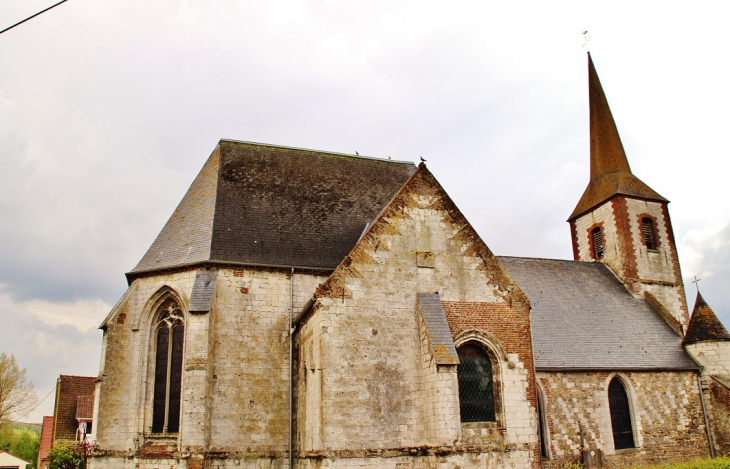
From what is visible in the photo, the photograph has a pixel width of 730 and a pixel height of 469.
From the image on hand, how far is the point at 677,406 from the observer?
2127 cm

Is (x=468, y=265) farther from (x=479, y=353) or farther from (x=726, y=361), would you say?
(x=726, y=361)

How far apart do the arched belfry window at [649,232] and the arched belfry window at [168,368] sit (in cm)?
2190

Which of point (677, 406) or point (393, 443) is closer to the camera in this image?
point (393, 443)

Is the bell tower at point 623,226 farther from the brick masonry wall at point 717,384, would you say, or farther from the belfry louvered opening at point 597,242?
the brick masonry wall at point 717,384

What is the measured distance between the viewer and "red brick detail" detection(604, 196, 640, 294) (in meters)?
25.9

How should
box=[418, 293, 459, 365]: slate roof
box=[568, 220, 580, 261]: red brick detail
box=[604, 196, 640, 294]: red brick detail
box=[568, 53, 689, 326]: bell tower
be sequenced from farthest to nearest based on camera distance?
box=[568, 220, 580, 261]: red brick detail
box=[568, 53, 689, 326]: bell tower
box=[604, 196, 640, 294]: red brick detail
box=[418, 293, 459, 365]: slate roof

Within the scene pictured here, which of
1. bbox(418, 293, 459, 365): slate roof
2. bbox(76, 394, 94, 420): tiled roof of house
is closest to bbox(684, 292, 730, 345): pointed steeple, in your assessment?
bbox(418, 293, 459, 365): slate roof

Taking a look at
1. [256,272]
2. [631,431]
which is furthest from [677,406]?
[256,272]

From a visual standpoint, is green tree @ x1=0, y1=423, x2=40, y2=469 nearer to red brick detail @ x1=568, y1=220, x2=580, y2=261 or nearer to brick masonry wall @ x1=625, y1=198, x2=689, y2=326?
red brick detail @ x1=568, y1=220, x2=580, y2=261

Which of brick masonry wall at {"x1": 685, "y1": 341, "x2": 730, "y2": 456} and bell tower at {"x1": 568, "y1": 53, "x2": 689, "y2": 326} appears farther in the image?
bell tower at {"x1": 568, "y1": 53, "x2": 689, "y2": 326}

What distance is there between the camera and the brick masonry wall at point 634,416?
1914 cm

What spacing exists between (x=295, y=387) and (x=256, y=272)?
3.35 metres

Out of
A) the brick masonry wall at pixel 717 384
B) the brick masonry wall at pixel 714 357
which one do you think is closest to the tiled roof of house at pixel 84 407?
the brick masonry wall at pixel 717 384

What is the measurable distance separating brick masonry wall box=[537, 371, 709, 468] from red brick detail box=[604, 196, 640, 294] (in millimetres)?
5155
